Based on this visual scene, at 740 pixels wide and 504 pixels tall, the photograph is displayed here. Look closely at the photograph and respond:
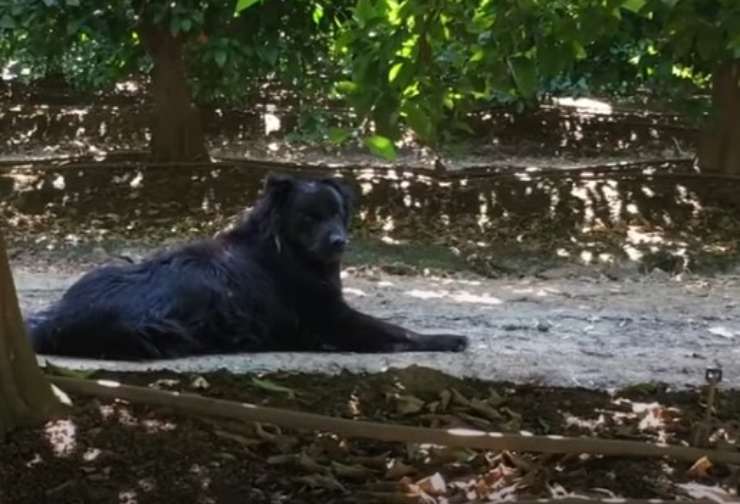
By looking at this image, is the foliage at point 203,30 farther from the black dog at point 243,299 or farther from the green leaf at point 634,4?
the green leaf at point 634,4

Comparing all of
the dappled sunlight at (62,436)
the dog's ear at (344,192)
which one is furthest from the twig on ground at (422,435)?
the dog's ear at (344,192)

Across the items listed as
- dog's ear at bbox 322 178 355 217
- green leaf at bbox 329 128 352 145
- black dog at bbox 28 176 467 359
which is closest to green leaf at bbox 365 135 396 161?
green leaf at bbox 329 128 352 145

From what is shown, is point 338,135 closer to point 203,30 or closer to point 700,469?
point 700,469

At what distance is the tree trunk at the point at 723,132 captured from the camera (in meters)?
15.8

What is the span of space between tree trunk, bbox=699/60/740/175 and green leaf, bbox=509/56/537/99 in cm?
1173

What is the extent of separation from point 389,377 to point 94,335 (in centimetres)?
210

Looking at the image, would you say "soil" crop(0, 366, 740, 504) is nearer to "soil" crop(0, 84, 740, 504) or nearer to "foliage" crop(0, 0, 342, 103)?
"soil" crop(0, 84, 740, 504)

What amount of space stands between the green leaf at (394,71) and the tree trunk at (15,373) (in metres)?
1.69

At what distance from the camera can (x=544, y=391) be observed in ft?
16.8

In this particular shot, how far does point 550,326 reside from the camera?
8539mm

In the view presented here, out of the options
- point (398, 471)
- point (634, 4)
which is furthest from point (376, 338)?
point (634, 4)

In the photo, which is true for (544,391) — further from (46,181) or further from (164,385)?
(46,181)

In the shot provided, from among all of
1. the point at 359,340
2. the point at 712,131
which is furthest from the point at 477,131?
the point at 359,340

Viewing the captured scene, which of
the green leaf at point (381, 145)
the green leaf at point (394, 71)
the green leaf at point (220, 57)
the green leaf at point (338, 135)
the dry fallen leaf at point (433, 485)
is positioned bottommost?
the dry fallen leaf at point (433, 485)
